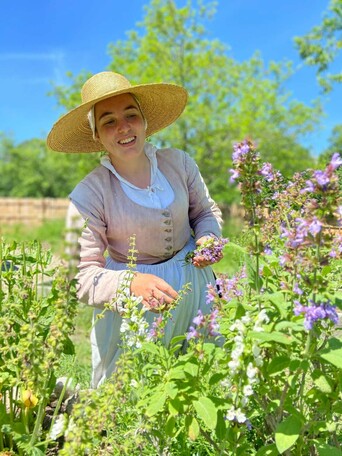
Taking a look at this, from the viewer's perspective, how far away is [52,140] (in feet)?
10.3

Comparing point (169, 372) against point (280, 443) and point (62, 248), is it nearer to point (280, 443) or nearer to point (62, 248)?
point (280, 443)

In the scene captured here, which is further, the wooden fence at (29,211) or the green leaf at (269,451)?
the wooden fence at (29,211)

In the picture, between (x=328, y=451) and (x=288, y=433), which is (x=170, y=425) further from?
(x=328, y=451)

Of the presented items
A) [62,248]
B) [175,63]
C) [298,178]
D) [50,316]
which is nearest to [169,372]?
[62,248]

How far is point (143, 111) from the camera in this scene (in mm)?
3197

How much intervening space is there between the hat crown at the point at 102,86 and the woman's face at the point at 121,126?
0.06 meters

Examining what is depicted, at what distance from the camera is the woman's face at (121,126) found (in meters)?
2.74

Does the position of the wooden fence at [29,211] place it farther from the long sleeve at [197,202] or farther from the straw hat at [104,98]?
the long sleeve at [197,202]

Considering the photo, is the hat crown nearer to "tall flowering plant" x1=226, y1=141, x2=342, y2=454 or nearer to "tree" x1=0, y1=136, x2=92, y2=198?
"tall flowering plant" x1=226, y1=141, x2=342, y2=454

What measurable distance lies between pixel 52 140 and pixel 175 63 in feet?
50.8

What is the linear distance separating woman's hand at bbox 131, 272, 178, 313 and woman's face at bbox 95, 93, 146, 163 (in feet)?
2.59

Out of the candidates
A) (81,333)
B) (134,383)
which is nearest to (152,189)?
(134,383)

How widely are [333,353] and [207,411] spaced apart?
1.20ft

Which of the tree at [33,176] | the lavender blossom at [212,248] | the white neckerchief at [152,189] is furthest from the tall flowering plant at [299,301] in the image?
the tree at [33,176]
